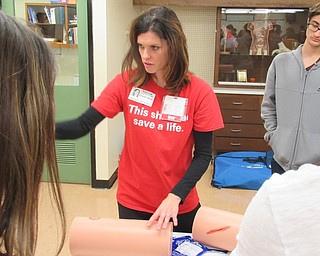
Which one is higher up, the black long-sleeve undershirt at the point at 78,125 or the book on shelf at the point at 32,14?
the book on shelf at the point at 32,14

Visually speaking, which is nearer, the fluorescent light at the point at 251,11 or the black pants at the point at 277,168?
the black pants at the point at 277,168

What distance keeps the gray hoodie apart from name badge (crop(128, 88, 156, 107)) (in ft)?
2.68

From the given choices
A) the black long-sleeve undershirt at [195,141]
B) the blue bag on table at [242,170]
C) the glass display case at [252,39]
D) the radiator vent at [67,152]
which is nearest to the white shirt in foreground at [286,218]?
the black long-sleeve undershirt at [195,141]

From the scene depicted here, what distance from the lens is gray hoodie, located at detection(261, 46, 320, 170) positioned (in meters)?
1.86

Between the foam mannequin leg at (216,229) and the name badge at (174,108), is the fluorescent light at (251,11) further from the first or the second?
the foam mannequin leg at (216,229)

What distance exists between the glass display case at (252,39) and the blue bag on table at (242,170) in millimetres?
897

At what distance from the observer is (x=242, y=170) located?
3.80 metres

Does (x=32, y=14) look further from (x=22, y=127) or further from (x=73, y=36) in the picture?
(x=22, y=127)

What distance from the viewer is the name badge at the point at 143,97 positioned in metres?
1.43

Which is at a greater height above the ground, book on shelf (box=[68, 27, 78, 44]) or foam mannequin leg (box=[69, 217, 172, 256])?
book on shelf (box=[68, 27, 78, 44])

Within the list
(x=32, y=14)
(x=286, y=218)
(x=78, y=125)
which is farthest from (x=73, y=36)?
(x=286, y=218)

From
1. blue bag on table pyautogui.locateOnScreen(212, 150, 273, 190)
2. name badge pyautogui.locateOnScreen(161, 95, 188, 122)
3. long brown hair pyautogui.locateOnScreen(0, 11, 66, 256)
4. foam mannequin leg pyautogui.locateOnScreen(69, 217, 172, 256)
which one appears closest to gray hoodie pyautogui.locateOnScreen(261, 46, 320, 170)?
name badge pyautogui.locateOnScreen(161, 95, 188, 122)

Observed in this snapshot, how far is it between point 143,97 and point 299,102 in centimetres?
87

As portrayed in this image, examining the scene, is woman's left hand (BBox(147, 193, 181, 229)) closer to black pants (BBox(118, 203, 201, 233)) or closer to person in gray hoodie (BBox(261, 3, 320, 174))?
black pants (BBox(118, 203, 201, 233))
